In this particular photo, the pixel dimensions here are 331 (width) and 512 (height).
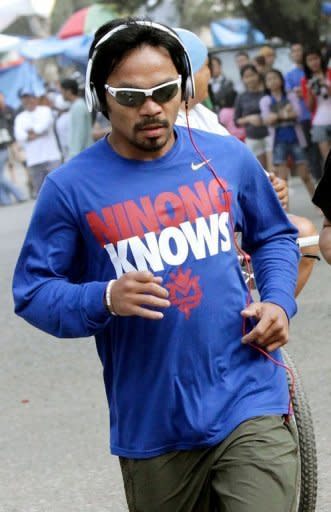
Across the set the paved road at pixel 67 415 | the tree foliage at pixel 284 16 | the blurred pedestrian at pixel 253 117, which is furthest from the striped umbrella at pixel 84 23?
the paved road at pixel 67 415

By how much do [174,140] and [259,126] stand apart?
1237 centimetres

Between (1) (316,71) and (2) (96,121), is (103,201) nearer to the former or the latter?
(1) (316,71)

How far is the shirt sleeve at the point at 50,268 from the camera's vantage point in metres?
3.38

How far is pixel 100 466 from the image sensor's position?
6.07 m

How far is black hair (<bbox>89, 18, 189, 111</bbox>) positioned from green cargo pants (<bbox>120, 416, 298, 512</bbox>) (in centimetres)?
96

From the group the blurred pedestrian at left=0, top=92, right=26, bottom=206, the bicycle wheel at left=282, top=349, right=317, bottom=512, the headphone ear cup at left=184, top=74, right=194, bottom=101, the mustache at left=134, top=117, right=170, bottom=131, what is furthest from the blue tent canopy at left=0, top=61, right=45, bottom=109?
the mustache at left=134, top=117, right=170, bottom=131

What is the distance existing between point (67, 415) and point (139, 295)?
3980mm

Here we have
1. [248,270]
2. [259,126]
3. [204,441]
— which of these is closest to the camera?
[204,441]

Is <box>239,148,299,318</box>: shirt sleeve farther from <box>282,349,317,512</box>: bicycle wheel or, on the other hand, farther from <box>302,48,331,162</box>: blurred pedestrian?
<box>302,48,331,162</box>: blurred pedestrian

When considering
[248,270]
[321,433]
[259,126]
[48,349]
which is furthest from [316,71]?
[248,270]

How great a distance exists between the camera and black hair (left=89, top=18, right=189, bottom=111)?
3.46m

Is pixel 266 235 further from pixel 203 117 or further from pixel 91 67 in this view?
pixel 203 117

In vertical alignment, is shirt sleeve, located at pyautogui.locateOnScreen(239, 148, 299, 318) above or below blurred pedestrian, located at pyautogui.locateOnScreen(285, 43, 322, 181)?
above

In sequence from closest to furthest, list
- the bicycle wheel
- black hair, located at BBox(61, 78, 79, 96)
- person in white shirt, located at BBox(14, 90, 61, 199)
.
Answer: the bicycle wheel, black hair, located at BBox(61, 78, 79, 96), person in white shirt, located at BBox(14, 90, 61, 199)
